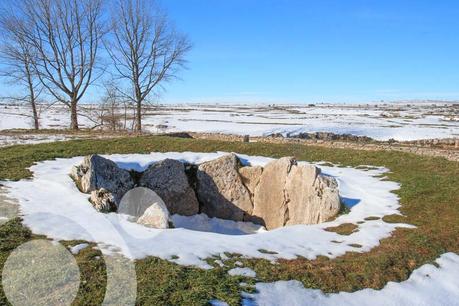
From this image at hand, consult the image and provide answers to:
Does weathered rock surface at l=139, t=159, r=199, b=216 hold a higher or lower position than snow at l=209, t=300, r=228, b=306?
lower

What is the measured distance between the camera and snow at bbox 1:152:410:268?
21.8ft

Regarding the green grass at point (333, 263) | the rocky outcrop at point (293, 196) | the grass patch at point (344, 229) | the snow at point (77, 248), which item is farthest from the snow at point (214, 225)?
the snow at point (77, 248)

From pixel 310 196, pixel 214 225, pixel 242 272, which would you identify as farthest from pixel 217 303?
pixel 214 225

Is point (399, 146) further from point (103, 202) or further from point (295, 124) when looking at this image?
point (295, 124)

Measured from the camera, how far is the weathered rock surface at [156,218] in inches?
314

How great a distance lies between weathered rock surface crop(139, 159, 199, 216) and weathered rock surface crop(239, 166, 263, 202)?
1658 millimetres

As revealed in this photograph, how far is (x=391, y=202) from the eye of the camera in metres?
10.1

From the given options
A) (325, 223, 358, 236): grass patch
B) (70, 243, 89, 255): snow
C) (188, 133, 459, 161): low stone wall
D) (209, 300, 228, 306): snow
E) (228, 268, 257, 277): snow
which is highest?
(188, 133, 459, 161): low stone wall

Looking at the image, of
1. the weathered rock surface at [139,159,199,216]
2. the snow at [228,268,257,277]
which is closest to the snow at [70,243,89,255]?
the snow at [228,268,257,277]

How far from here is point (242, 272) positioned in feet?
19.3

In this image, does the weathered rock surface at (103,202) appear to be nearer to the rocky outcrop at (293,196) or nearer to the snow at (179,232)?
the snow at (179,232)

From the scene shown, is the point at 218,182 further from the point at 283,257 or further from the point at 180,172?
the point at 283,257

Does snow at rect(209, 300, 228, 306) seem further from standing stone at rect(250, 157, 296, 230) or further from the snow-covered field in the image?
the snow-covered field

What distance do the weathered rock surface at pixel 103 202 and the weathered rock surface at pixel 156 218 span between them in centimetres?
108
